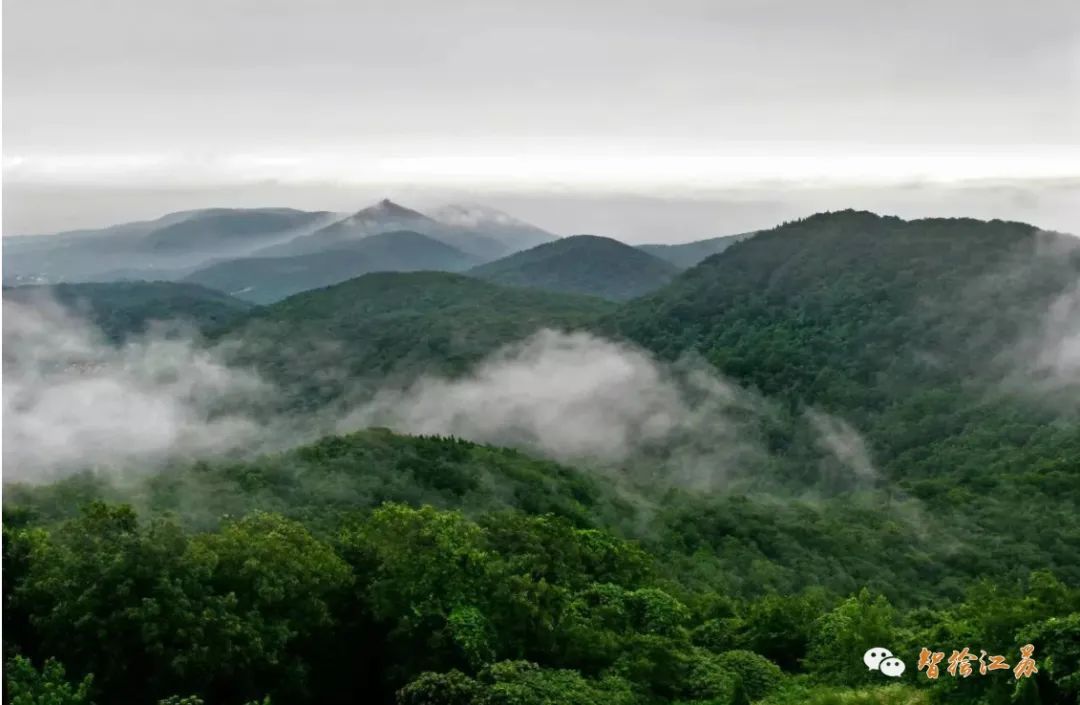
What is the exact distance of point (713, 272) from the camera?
167500 millimetres

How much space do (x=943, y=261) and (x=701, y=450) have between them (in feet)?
191

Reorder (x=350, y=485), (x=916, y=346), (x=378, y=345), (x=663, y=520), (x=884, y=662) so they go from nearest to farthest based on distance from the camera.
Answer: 1. (x=884, y=662)
2. (x=350, y=485)
3. (x=663, y=520)
4. (x=916, y=346)
5. (x=378, y=345)

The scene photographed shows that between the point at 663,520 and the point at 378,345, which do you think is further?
the point at 378,345

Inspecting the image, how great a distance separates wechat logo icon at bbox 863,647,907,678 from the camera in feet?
60.6

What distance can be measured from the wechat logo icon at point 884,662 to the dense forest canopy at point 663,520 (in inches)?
10.3

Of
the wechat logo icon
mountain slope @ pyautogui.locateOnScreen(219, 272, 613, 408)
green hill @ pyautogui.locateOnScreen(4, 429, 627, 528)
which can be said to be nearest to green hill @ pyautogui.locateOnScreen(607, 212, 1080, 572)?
mountain slope @ pyautogui.locateOnScreen(219, 272, 613, 408)

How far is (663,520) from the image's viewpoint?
235 feet

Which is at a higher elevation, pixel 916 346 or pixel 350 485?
pixel 916 346

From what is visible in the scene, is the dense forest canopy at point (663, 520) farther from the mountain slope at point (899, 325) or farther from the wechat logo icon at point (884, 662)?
the mountain slope at point (899, 325)

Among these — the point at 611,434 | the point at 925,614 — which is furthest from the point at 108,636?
the point at 611,434

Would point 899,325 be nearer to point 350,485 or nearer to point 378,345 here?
point 350,485

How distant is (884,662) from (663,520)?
53564 millimetres

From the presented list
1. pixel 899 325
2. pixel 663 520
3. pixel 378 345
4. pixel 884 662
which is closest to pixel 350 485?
pixel 663 520

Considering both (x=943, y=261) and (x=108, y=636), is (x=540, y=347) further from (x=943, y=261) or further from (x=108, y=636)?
(x=108, y=636)
